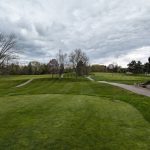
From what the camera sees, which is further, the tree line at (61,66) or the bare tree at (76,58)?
the bare tree at (76,58)

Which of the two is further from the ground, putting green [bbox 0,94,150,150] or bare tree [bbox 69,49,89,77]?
bare tree [bbox 69,49,89,77]

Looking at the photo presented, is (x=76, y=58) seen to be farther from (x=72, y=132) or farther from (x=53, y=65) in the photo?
(x=72, y=132)

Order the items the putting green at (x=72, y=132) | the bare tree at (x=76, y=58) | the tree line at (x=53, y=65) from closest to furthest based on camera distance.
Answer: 1. the putting green at (x=72, y=132)
2. the tree line at (x=53, y=65)
3. the bare tree at (x=76, y=58)

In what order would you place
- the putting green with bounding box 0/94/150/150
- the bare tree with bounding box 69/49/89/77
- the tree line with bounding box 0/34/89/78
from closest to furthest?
the putting green with bounding box 0/94/150/150 → the tree line with bounding box 0/34/89/78 → the bare tree with bounding box 69/49/89/77

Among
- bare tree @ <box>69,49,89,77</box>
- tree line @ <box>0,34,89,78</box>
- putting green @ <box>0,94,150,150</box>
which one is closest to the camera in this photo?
putting green @ <box>0,94,150,150</box>

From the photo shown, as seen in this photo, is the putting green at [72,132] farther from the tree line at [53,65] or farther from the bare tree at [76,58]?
the bare tree at [76,58]

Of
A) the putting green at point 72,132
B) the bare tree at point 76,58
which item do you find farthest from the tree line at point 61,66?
the putting green at point 72,132

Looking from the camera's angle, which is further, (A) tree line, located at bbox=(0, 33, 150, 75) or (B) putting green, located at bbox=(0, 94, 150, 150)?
(A) tree line, located at bbox=(0, 33, 150, 75)

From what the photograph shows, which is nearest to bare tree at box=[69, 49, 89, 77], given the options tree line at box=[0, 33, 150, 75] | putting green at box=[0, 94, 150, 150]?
tree line at box=[0, 33, 150, 75]

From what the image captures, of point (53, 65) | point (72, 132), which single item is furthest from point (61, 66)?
point (72, 132)

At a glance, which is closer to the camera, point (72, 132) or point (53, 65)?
point (72, 132)

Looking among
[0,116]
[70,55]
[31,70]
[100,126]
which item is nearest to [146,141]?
[100,126]

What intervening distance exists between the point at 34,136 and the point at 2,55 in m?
33.1

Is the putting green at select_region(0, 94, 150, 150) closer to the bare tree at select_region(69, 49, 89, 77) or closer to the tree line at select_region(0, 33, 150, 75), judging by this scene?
the tree line at select_region(0, 33, 150, 75)
